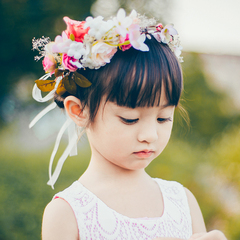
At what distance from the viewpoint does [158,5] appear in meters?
4.26

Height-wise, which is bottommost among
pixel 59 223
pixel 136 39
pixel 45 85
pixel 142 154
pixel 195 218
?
pixel 59 223

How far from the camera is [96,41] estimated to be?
1.19 meters

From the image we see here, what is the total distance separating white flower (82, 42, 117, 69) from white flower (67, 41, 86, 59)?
0.03 meters

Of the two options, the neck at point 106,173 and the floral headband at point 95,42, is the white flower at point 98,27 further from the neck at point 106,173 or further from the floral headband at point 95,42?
the neck at point 106,173

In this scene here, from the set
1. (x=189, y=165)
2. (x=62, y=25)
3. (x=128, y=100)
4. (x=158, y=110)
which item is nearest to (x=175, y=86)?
(x=158, y=110)

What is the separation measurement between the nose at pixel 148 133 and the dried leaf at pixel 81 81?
0.98ft

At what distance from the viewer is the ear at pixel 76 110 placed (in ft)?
4.17

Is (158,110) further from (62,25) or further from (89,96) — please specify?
(62,25)

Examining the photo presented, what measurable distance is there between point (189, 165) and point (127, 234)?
8.07 feet

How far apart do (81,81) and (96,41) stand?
0.60 ft

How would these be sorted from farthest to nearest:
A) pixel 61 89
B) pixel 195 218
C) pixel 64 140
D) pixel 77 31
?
1. pixel 64 140
2. pixel 195 218
3. pixel 61 89
4. pixel 77 31

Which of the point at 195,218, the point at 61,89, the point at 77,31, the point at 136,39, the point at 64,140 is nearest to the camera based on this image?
the point at 136,39

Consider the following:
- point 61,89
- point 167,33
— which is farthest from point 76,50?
point 167,33

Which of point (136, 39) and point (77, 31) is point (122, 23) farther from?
point (77, 31)
